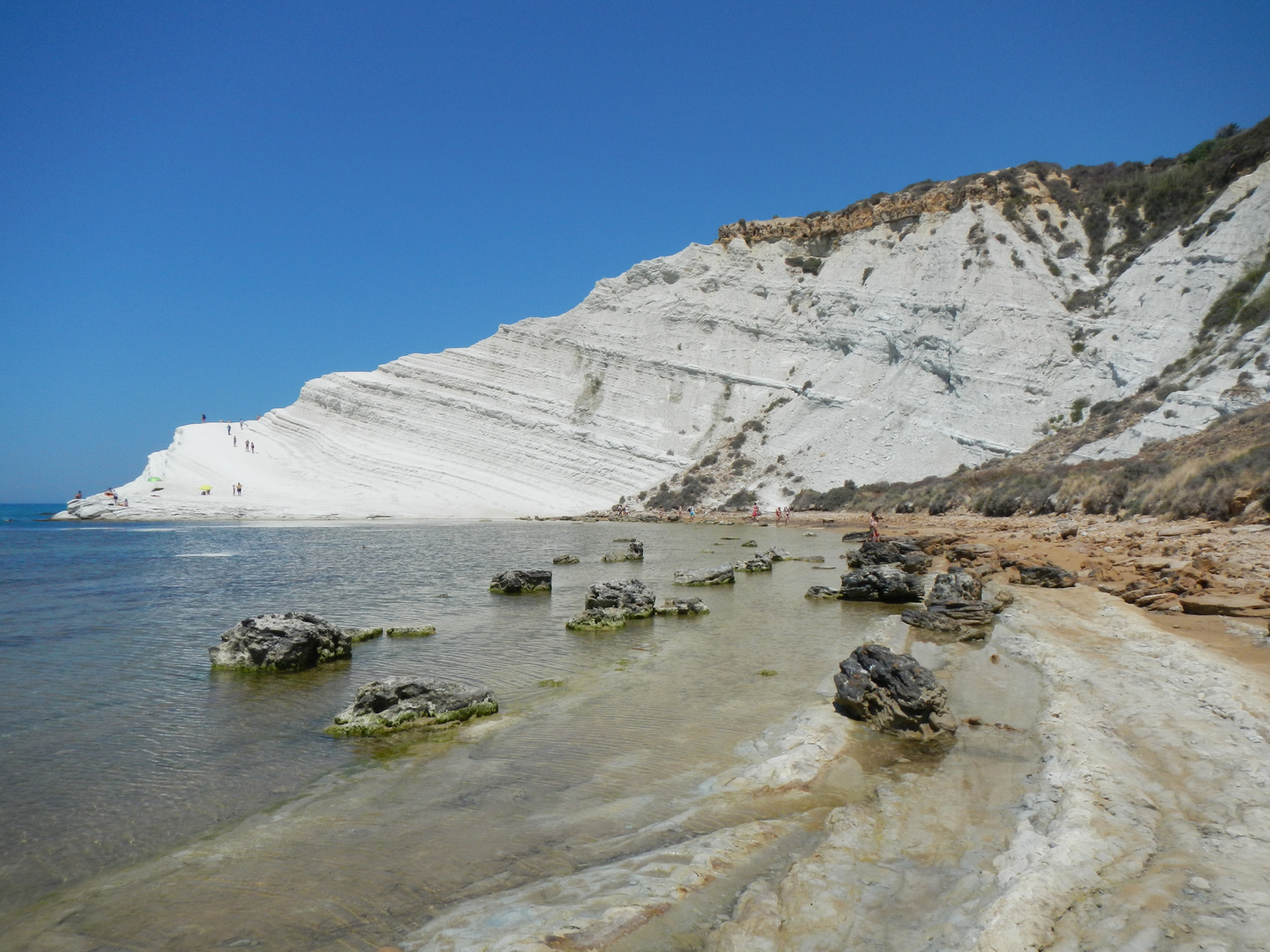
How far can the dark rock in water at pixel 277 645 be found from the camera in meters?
8.09

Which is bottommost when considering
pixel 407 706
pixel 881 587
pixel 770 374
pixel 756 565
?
pixel 407 706

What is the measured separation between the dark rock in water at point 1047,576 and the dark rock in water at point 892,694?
23.7 feet

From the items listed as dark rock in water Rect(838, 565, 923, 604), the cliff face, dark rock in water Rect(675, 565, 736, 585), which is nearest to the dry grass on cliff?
the cliff face

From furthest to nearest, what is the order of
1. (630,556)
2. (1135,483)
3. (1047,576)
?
(1135,483)
(630,556)
(1047,576)

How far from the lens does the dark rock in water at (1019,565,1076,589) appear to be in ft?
38.7

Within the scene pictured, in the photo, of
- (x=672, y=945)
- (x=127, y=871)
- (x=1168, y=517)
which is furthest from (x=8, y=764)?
(x=1168, y=517)

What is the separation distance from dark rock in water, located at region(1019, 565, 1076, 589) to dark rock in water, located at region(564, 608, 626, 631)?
6991mm

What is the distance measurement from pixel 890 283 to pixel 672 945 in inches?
2081

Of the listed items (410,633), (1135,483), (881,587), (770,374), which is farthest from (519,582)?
(770,374)

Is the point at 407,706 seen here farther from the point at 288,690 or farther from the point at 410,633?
the point at 410,633

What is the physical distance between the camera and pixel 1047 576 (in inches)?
476

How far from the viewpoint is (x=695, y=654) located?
343 inches

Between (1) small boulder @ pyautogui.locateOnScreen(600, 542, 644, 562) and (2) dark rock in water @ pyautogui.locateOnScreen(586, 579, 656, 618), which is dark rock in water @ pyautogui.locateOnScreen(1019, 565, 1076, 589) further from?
(1) small boulder @ pyautogui.locateOnScreen(600, 542, 644, 562)

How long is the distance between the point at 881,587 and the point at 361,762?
9.55 metres
